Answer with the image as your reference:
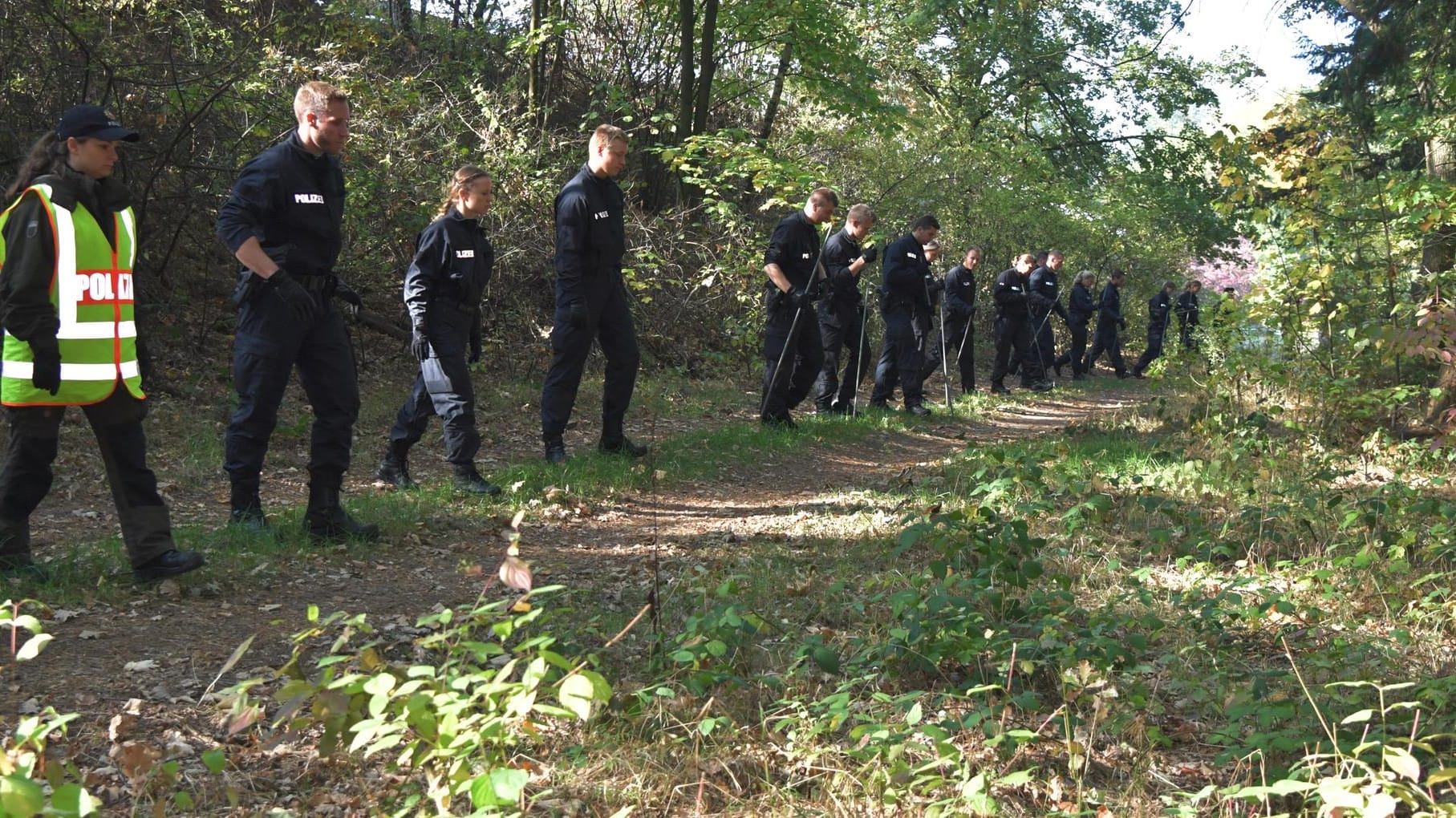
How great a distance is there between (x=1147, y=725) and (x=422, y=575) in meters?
3.50

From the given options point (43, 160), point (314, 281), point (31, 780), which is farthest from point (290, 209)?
point (31, 780)

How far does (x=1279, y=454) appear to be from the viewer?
8.33m

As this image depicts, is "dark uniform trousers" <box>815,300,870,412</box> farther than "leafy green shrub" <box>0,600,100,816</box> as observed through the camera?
Yes

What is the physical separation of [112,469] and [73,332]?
625 millimetres

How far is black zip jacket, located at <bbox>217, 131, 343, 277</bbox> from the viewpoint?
588cm

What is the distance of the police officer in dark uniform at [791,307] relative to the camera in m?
→ 10.5

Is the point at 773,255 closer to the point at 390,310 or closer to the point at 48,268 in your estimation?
the point at 390,310

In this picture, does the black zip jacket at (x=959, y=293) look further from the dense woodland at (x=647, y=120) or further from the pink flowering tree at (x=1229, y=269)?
the pink flowering tree at (x=1229, y=269)

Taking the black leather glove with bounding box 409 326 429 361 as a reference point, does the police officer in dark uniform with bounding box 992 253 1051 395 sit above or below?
above

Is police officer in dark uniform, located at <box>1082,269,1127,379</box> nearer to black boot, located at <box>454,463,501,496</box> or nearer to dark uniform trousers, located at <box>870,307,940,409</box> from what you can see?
dark uniform trousers, located at <box>870,307,940,409</box>

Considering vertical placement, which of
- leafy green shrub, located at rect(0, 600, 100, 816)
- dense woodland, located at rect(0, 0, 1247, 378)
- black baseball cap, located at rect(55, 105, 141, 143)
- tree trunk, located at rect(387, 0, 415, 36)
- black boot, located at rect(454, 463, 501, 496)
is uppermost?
tree trunk, located at rect(387, 0, 415, 36)

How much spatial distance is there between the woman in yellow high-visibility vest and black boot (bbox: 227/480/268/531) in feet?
2.99

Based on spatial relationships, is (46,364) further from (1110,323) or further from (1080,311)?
(1110,323)

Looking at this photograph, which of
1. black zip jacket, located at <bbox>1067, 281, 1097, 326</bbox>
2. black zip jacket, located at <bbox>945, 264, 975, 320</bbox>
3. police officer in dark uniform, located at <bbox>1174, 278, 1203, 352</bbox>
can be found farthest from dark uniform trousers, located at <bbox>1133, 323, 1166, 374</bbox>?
black zip jacket, located at <bbox>945, 264, 975, 320</bbox>
